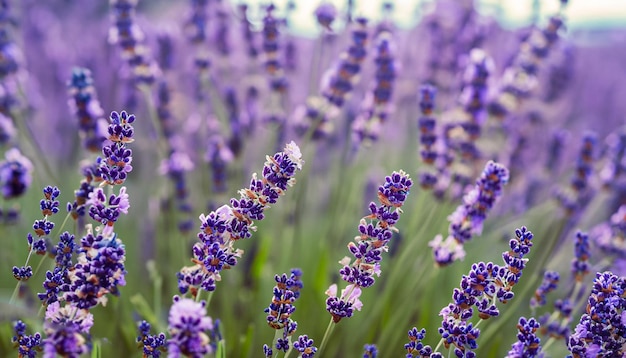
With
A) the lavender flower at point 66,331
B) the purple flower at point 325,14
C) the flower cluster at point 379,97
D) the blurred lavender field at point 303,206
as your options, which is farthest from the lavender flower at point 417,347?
the purple flower at point 325,14

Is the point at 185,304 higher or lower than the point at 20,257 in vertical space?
lower

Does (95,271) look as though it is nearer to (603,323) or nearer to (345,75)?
(603,323)

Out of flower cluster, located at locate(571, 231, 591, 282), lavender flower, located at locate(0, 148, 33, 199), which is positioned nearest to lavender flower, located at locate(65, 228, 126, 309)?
lavender flower, located at locate(0, 148, 33, 199)

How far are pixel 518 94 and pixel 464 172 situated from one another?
1.57 feet

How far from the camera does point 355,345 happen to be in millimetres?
1551

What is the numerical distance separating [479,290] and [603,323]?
18 centimetres

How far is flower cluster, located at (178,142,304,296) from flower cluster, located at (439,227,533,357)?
292mm

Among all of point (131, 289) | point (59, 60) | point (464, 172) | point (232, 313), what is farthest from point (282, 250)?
point (59, 60)

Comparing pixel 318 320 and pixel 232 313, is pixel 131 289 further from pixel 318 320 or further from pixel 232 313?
pixel 318 320

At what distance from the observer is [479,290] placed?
35.2 inches

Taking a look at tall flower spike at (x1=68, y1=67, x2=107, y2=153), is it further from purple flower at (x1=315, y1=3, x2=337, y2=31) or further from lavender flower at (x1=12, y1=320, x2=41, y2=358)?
purple flower at (x1=315, y1=3, x2=337, y2=31)

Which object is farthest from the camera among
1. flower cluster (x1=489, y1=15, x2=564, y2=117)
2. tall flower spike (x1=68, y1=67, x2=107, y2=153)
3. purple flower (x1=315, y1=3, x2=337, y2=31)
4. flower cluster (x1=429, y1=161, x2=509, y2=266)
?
flower cluster (x1=489, y1=15, x2=564, y2=117)

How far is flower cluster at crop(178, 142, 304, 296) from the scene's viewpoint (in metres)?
0.86

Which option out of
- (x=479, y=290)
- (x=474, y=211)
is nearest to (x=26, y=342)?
(x=479, y=290)
